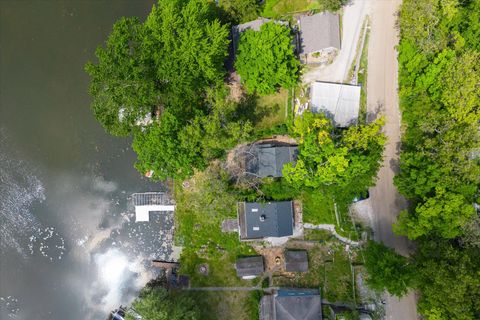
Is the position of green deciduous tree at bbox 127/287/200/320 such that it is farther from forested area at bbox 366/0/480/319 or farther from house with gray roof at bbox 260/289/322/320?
forested area at bbox 366/0/480/319

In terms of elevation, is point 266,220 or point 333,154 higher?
point 333,154

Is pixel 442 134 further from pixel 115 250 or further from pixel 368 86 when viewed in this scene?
pixel 115 250

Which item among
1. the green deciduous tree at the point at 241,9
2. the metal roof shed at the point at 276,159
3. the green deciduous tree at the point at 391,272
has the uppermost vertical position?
the green deciduous tree at the point at 241,9

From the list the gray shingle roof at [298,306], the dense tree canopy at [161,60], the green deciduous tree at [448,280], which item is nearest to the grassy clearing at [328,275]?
the gray shingle roof at [298,306]

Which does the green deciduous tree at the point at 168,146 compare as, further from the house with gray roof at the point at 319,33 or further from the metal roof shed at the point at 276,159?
the house with gray roof at the point at 319,33

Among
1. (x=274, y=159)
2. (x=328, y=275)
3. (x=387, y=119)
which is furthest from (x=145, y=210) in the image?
(x=387, y=119)

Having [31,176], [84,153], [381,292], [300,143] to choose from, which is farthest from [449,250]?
[31,176]

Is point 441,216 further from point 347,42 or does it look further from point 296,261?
point 347,42
